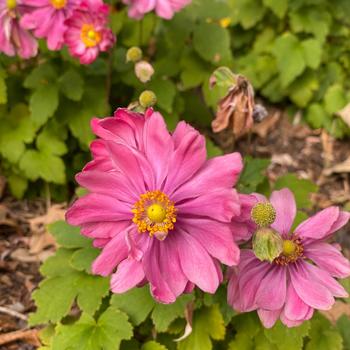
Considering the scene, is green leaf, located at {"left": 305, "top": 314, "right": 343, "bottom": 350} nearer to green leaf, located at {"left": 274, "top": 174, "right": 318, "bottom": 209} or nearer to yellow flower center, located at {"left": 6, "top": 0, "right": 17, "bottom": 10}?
green leaf, located at {"left": 274, "top": 174, "right": 318, "bottom": 209}

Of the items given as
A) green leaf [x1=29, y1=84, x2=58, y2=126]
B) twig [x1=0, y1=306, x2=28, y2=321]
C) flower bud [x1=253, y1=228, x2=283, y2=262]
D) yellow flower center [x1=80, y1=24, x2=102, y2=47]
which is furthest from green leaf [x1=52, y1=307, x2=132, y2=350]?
yellow flower center [x1=80, y1=24, x2=102, y2=47]

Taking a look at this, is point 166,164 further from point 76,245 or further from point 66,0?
point 66,0

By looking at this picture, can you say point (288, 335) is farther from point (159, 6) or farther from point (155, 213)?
point (159, 6)

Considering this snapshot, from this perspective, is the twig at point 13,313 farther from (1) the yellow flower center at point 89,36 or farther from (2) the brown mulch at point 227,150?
(1) the yellow flower center at point 89,36

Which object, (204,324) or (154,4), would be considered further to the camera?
(154,4)

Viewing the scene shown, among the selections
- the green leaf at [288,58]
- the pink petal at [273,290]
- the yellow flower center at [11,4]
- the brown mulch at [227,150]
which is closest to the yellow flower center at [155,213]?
the pink petal at [273,290]

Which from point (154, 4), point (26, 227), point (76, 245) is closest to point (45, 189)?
point (26, 227)

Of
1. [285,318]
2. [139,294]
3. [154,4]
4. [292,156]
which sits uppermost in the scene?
[154,4]
